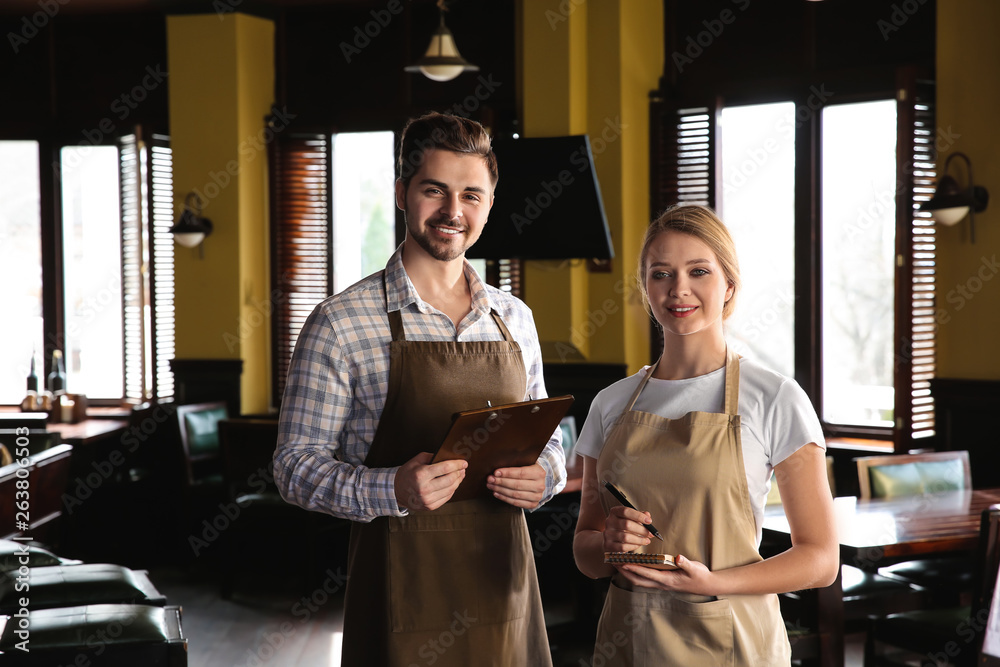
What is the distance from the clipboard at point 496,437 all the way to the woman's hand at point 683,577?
1.04 ft

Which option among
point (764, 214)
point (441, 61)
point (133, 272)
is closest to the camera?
point (441, 61)

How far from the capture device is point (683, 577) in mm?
1604

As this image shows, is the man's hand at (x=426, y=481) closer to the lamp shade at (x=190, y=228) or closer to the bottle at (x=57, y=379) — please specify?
the lamp shade at (x=190, y=228)

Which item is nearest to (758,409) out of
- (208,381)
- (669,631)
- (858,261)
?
(669,631)

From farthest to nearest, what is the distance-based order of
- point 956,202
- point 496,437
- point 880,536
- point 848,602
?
point 956,202
point 848,602
point 880,536
point 496,437

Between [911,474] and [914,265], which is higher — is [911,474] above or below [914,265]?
below

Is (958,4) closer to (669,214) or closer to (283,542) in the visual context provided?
(669,214)

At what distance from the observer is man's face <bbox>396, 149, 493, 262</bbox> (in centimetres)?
183

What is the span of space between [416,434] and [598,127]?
3952mm

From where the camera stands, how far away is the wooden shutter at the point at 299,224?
633 cm

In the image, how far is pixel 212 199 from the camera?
243 inches

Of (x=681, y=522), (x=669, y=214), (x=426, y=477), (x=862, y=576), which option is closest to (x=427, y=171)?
(x=669, y=214)

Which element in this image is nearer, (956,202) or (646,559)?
(646,559)

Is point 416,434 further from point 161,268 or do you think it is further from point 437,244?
point 161,268
